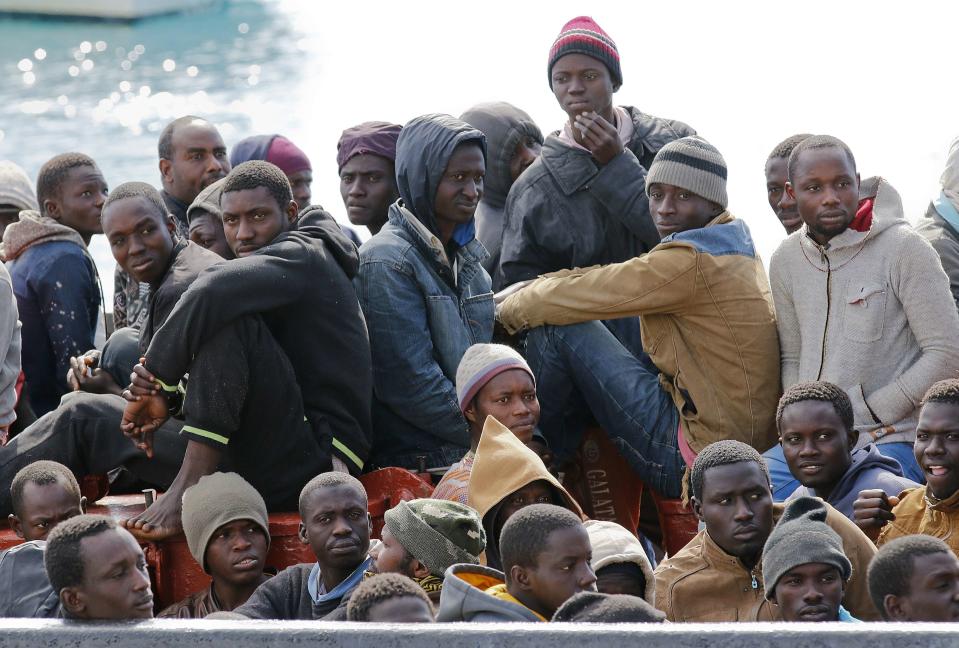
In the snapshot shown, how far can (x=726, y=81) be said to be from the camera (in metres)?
20.3

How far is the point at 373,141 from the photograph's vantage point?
19.4 ft

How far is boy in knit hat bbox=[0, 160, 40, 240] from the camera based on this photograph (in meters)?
6.47

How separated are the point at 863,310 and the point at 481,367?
3.93ft

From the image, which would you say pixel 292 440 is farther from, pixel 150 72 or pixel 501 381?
pixel 150 72

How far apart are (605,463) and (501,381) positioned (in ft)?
2.50

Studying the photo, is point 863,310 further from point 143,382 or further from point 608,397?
point 143,382

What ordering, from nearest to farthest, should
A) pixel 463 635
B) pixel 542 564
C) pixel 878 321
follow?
pixel 463 635
pixel 542 564
pixel 878 321

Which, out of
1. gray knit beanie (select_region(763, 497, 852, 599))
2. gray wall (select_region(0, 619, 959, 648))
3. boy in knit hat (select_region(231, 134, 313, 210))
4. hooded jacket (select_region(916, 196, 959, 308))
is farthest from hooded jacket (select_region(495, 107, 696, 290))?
gray wall (select_region(0, 619, 959, 648))

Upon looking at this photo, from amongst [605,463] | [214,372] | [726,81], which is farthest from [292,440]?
[726,81]

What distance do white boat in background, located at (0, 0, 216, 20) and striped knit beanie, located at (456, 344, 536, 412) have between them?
796 inches

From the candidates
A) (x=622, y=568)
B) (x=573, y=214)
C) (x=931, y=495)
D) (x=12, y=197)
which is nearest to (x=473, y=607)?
(x=622, y=568)

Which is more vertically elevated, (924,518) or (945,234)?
(945,234)

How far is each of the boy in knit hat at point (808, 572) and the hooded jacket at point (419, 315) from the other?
1.69 metres

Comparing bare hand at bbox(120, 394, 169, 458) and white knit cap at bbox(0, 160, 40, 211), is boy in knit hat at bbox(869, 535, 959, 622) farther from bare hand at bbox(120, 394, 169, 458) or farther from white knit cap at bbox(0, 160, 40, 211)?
white knit cap at bbox(0, 160, 40, 211)
